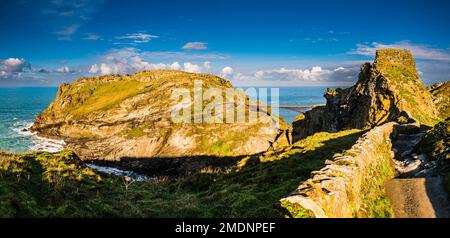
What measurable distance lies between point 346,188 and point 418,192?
556 centimetres

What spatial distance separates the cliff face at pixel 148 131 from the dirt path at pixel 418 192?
98870 millimetres

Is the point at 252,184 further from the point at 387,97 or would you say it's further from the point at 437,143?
the point at 387,97

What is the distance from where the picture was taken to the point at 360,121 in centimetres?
5697

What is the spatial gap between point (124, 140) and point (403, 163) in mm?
128724

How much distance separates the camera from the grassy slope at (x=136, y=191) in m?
13.0

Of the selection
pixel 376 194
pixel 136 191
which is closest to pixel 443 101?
pixel 376 194

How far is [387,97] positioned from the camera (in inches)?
1953

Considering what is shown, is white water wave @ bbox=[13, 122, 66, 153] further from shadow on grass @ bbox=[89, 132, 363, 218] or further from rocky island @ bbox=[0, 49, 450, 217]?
shadow on grass @ bbox=[89, 132, 363, 218]

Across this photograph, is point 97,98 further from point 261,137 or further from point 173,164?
point 261,137

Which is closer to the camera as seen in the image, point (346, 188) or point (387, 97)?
point (346, 188)

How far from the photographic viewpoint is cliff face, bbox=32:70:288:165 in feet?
421

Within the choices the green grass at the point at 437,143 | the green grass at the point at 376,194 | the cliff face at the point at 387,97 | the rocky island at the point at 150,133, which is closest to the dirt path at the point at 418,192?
the green grass at the point at 376,194

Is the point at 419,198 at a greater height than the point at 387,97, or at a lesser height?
lesser
